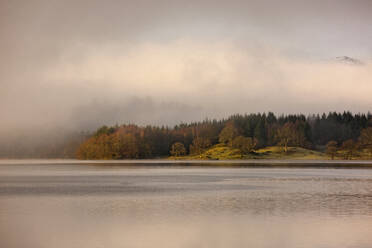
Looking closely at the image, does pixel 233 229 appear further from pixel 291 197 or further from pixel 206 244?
pixel 291 197

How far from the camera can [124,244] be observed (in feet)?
73.9

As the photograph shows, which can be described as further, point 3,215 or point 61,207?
point 61,207

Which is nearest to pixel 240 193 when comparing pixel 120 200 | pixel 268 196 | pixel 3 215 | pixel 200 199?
pixel 268 196

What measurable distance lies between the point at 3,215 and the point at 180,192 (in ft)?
69.1

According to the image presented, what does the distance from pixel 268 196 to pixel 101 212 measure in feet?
59.6

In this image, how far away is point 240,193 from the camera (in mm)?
48375

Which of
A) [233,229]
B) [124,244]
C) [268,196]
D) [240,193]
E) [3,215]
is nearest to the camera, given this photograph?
[124,244]

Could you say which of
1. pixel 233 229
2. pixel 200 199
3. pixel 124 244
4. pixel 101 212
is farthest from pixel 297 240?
pixel 200 199

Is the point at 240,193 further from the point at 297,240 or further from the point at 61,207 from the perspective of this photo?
the point at 297,240

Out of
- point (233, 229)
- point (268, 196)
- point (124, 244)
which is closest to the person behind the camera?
point (124, 244)

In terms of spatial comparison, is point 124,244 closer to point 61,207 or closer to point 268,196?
point 61,207

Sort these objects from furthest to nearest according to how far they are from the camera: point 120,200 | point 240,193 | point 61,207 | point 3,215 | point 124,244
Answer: point 240,193 < point 120,200 < point 61,207 < point 3,215 < point 124,244

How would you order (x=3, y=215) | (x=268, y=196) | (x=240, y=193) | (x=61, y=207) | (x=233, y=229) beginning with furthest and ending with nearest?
(x=240, y=193), (x=268, y=196), (x=61, y=207), (x=3, y=215), (x=233, y=229)

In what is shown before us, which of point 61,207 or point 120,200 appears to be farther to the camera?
point 120,200
